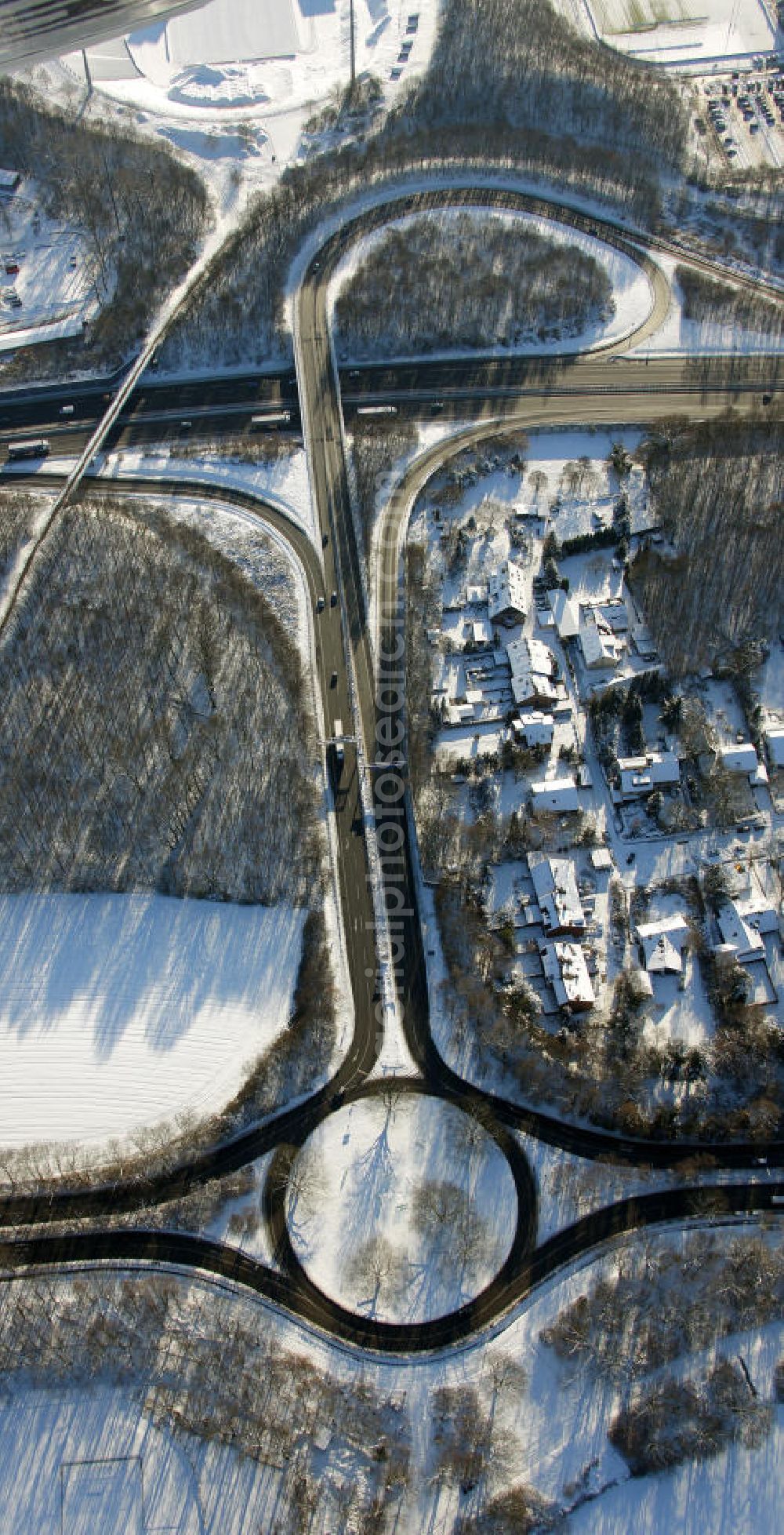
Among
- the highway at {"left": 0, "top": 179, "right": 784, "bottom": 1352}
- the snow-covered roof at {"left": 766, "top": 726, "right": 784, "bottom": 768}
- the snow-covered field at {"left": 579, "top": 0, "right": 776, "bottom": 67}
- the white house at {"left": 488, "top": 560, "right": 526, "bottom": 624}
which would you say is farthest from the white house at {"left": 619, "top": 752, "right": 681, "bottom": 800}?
the snow-covered field at {"left": 579, "top": 0, "right": 776, "bottom": 67}

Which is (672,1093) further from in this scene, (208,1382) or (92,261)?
(92,261)

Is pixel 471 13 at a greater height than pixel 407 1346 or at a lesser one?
greater

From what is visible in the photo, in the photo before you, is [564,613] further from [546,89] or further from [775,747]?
[546,89]

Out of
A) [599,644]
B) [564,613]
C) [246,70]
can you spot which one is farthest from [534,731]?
[246,70]

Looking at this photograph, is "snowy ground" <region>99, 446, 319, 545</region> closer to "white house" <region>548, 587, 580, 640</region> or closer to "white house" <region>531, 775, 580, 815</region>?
"white house" <region>548, 587, 580, 640</region>

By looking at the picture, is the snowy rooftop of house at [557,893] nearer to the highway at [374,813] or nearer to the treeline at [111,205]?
the highway at [374,813]

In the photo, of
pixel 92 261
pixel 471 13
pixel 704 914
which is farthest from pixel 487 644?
pixel 471 13

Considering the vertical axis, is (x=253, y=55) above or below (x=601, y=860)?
above
